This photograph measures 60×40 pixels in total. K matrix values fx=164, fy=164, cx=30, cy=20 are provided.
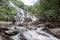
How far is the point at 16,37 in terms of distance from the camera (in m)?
12.5

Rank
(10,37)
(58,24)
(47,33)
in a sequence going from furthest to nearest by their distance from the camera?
(58,24), (47,33), (10,37)

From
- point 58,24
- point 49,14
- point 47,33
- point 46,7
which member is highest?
point 46,7

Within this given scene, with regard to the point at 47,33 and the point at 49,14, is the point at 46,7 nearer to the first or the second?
the point at 49,14

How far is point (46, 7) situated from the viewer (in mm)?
18844

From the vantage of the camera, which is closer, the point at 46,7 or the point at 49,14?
the point at 49,14

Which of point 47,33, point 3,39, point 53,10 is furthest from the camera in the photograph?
point 53,10

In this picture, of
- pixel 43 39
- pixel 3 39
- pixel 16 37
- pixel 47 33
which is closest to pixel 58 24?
pixel 47 33

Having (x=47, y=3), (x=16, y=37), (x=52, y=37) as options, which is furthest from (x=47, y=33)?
(x=47, y=3)

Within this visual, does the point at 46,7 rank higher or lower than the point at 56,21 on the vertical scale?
higher

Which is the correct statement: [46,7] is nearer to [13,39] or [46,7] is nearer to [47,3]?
[47,3]

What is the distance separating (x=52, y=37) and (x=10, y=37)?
334cm

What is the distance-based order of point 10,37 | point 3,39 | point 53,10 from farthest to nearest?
point 53,10
point 10,37
point 3,39

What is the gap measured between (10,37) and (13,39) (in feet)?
1.26

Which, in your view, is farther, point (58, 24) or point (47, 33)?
point (58, 24)
